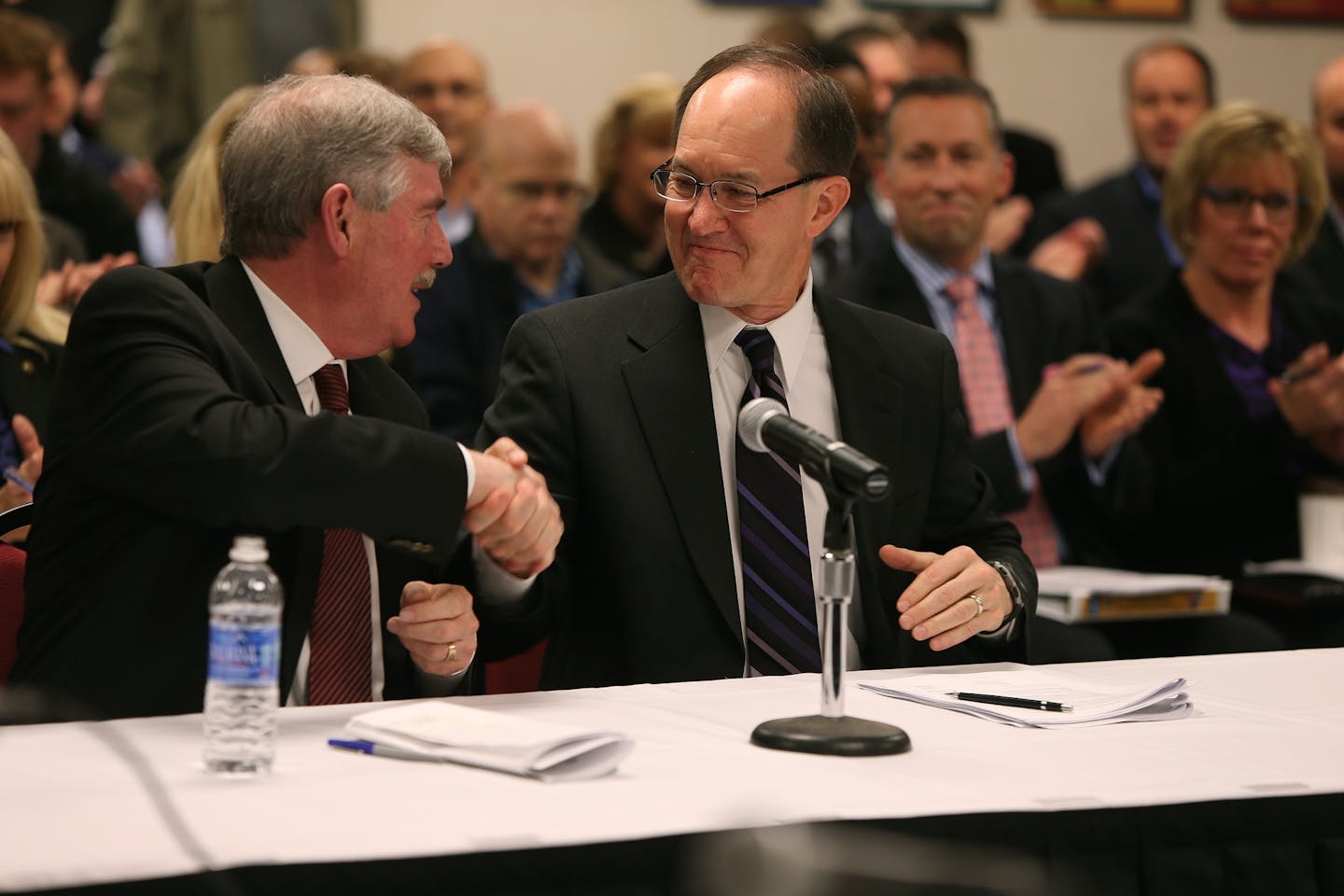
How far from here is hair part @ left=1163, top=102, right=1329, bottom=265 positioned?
4578 millimetres

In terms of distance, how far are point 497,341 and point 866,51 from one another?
2.18m

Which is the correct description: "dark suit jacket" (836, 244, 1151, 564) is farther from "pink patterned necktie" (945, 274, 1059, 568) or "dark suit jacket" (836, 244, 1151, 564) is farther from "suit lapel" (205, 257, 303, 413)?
"suit lapel" (205, 257, 303, 413)

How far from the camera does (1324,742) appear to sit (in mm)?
2070

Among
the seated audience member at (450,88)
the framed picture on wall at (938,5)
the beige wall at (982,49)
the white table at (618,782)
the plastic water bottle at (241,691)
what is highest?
the framed picture on wall at (938,5)

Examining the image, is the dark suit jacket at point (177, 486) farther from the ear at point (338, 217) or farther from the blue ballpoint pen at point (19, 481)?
the blue ballpoint pen at point (19, 481)

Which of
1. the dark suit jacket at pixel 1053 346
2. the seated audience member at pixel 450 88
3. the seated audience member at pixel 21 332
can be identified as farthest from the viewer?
the seated audience member at pixel 450 88

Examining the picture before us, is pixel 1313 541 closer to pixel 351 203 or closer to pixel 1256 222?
pixel 1256 222

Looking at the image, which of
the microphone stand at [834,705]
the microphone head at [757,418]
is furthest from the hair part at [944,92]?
the microphone stand at [834,705]

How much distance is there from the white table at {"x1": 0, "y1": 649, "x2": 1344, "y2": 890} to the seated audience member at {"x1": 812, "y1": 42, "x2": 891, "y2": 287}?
9.75ft

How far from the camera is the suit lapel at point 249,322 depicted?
2.33 m

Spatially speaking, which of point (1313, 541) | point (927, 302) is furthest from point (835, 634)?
point (1313, 541)

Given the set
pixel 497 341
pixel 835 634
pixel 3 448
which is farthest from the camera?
pixel 497 341

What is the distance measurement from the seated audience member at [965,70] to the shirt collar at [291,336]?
4.10 m

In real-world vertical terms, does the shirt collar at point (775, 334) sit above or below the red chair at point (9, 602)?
above
